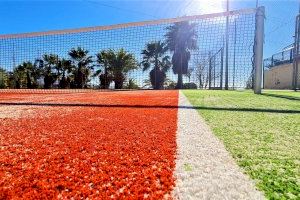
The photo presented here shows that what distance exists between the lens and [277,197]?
1534mm

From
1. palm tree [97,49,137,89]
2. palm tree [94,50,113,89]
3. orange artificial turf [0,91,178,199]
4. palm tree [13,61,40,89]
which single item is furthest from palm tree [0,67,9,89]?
orange artificial turf [0,91,178,199]

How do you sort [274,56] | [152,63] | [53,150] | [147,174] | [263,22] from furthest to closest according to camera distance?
[152,63] → [274,56] → [263,22] → [53,150] → [147,174]

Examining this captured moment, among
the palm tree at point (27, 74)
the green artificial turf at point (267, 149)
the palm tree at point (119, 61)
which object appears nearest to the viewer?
the green artificial turf at point (267, 149)

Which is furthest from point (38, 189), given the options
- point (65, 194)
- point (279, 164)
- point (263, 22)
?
point (263, 22)

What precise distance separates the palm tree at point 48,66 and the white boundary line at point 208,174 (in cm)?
3566

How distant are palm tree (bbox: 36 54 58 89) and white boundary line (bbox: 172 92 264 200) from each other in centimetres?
3566

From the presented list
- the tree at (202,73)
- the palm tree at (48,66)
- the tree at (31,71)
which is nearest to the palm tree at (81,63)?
the palm tree at (48,66)

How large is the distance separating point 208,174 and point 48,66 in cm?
4142

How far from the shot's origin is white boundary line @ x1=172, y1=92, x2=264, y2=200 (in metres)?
1.61

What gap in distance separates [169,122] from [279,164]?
2.40 m

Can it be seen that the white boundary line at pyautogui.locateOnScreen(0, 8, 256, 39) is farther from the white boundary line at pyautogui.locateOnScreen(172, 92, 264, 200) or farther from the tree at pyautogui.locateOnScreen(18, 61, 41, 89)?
the tree at pyautogui.locateOnScreen(18, 61, 41, 89)

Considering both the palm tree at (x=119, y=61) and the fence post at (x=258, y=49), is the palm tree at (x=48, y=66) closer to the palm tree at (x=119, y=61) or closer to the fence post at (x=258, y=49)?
the palm tree at (x=119, y=61)

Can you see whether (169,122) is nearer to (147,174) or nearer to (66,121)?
(66,121)

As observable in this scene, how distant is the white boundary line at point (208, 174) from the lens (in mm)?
1609
